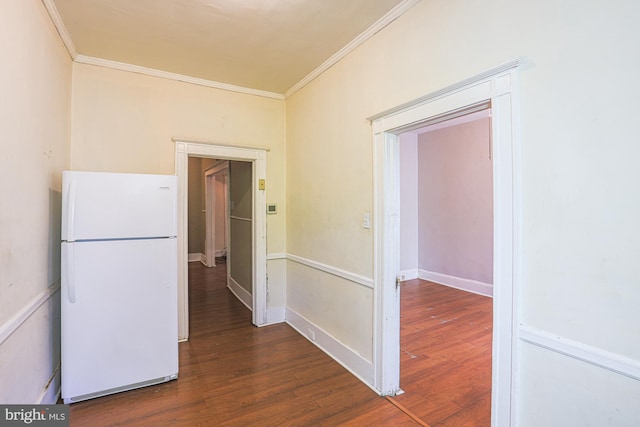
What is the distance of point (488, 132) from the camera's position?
4.57m

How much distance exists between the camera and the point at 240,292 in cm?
446

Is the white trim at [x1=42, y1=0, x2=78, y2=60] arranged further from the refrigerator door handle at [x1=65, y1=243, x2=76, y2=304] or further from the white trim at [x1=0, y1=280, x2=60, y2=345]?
the white trim at [x1=0, y1=280, x2=60, y2=345]

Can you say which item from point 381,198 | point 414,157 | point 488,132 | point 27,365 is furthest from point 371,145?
point 414,157

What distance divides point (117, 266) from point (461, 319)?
11.7 feet

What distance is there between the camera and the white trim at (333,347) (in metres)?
2.37

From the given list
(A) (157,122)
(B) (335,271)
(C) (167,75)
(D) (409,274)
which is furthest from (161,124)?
(D) (409,274)

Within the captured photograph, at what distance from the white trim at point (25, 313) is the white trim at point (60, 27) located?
1798mm

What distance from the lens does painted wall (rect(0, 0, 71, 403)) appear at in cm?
146

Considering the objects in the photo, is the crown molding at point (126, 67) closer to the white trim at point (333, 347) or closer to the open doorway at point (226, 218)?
the open doorway at point (226, 218)

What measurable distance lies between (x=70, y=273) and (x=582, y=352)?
9.34 ft

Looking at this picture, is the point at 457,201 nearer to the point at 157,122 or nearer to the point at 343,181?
the point at 343,181

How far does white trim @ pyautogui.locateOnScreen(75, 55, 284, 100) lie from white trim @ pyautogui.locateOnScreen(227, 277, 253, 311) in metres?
2.53

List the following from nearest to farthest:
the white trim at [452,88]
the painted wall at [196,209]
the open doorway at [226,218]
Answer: the white trim at [452,88] < the open doorway at [226,218] < the painted wall at [196,209]

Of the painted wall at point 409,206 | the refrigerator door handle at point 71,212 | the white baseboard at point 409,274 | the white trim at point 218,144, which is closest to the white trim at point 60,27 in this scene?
the white trim at point 218,144
